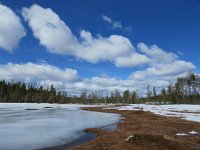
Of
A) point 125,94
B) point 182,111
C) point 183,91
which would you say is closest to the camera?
point 182,111

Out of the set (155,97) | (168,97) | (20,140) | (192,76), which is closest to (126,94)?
(155,97)

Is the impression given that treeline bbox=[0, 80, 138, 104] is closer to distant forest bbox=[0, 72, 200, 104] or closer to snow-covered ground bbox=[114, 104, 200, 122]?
distant forest bbox=[0, 72, 200, 104]

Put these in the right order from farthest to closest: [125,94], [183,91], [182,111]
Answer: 1. [125,94]
2. [183,91]
3. [182,111]

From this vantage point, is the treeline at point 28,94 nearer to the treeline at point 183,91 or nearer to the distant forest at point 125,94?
the distant forest at point 125,94

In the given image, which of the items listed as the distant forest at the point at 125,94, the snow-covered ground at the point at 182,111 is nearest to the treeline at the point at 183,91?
the distant forest at the point at 125,94

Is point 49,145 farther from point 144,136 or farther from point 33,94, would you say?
point 33,94

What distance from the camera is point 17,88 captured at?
15800cm

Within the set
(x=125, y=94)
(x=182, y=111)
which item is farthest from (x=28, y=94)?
(x=182, y=111)

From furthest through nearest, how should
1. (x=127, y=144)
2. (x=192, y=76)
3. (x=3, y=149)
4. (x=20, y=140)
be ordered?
(x=192, y=76) < (x=20, y=140) < (x=127, y=144) < (x=3, y=149)

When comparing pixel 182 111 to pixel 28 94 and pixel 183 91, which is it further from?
pixel 28 94

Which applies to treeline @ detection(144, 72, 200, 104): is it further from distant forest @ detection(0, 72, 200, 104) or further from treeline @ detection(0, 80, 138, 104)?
treeline @ detection(0, 80, 138, 104)

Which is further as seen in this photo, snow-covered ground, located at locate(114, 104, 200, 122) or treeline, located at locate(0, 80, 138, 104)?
treeline, located at locate(0, 80, 138, 104)

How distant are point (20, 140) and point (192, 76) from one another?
115734 mm

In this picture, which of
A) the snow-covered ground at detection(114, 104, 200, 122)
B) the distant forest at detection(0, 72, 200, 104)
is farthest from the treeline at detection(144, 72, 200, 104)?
the snow-covered ground at detection(114, 104, 200, 122)
